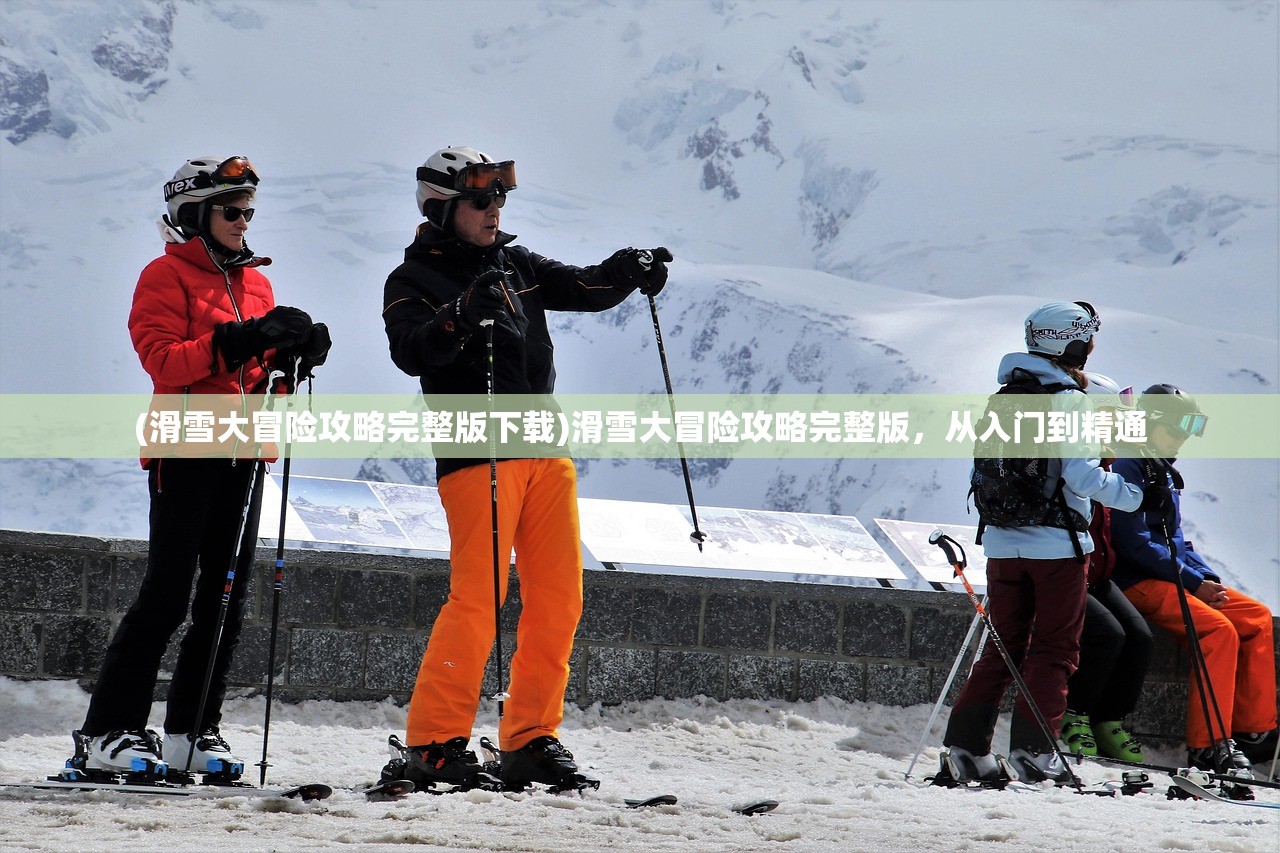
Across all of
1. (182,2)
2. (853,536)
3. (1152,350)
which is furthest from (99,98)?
(853,536)

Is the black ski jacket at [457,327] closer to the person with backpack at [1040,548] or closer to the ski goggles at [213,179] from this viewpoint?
the ski goggles at [213,179]

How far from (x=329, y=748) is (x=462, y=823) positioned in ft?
5.88

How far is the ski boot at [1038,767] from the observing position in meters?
4.16

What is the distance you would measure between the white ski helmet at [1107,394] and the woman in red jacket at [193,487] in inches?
118

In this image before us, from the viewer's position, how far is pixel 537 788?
343 centimetres

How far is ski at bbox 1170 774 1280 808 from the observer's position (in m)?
3.95

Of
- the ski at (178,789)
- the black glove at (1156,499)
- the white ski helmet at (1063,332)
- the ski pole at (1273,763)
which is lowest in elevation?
the ski pole at (1273,763)

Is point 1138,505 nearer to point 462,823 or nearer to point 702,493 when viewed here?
point 462,823

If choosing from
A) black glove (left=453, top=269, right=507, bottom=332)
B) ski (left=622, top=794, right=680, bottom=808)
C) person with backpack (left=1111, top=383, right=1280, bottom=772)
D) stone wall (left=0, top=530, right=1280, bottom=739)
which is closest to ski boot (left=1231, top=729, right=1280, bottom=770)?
person with backpack (left=1111, top=383, right=1280, bottom=772)

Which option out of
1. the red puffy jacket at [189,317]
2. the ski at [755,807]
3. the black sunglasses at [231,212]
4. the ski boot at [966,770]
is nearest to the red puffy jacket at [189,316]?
the red puffy jacket at [189,317]

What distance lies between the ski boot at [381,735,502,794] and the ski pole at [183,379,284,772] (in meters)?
0.52

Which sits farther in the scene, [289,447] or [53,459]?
[53,459]

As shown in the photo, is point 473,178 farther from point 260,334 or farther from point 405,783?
point 405,783

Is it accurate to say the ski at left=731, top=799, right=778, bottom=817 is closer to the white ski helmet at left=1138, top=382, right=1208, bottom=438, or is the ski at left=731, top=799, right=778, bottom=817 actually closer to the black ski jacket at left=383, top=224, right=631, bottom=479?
the black ski jacket at left=383, top=224, right=631, bottom=479
